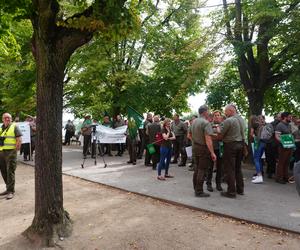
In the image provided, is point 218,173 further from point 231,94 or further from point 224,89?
point 231,94

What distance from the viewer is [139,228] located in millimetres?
6184

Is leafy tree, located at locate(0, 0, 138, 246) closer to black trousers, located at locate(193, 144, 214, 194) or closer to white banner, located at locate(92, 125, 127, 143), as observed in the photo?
black trousers, located at locate(193, 144, 214, 194)

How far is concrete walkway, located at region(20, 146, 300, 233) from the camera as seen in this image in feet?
21.9

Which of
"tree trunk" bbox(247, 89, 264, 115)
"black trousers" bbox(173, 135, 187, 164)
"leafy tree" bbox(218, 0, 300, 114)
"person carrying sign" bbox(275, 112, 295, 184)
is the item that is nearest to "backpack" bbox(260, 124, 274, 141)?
"person carrying sign" bbox(275, 112, 295, 184)

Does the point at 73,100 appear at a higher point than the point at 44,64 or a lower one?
higher

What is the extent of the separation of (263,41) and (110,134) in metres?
7.31

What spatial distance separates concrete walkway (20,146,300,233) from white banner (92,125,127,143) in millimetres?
2263

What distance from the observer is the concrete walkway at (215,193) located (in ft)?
21.9

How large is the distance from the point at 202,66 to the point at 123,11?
748 cm

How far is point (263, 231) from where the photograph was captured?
596cm

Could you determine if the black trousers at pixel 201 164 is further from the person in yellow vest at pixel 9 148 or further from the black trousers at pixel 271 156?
the person in yellow vest at pixel 9 148

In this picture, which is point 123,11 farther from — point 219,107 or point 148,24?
point 148,24

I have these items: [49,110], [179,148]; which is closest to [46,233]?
[49,110]

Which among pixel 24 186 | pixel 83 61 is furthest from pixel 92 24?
pixel 83 61
